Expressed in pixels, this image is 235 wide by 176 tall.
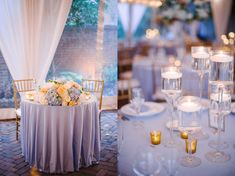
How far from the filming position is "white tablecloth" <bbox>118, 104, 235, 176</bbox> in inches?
87.9

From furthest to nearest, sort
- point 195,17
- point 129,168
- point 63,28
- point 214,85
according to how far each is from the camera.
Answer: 1. point 195,17
2. point 63,28
3. point 214,85
4. point 129,168

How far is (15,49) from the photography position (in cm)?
361

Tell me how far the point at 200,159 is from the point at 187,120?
0.31m

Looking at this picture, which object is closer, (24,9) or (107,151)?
(107,151)

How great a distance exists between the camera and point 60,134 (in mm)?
Answer: 2727

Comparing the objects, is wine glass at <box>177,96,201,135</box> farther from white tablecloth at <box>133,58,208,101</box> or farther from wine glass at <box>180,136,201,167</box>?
white tablecloth at <box>133,58,208,101</box>

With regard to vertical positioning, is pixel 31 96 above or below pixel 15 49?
below

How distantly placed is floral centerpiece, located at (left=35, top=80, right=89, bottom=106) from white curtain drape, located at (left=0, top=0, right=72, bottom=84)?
773 millimetres

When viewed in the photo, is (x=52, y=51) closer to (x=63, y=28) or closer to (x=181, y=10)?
(x=63, y=28)

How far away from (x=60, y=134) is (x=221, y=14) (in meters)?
7.47

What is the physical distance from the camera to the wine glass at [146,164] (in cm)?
224

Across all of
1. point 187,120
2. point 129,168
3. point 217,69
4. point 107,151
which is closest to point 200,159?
point 187,120

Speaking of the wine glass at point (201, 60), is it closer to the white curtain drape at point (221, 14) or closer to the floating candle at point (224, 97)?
the floating candle at point (224, 97)

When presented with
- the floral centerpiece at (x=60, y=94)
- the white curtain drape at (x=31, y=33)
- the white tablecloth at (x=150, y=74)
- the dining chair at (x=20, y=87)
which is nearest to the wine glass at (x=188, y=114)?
the floral centerpiece at (x=60, y=94)
